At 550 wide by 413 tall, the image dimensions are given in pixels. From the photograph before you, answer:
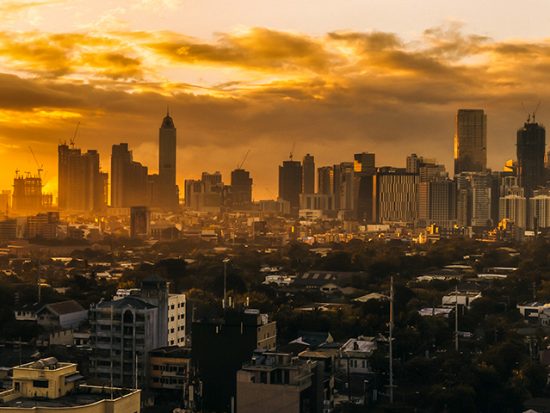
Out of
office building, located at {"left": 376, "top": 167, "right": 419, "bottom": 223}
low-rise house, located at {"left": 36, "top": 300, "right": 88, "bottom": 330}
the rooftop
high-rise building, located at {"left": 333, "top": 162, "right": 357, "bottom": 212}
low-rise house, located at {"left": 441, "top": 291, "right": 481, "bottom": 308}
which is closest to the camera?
the rooftop

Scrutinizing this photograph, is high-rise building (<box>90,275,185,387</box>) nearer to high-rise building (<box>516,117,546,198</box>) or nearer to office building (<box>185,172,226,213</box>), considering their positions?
high-rise building (<box>516,117,546,198</box>)

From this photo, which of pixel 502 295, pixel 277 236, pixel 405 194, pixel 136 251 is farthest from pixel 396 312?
pixel 405 194

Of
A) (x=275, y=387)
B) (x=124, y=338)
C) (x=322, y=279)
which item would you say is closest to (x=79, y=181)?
(x=322, y=279)

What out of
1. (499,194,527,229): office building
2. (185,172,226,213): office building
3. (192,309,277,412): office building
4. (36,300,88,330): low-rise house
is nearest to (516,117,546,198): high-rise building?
(499,194,527,229): office building

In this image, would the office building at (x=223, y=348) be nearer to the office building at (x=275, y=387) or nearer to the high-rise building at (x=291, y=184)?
the office building at (x=275, y=387)

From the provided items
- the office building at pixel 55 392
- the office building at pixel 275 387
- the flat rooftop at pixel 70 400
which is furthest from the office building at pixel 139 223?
the flat rooftop at pixel 70 400

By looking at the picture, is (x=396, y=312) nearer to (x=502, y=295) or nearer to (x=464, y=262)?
(x=502, y=295)
